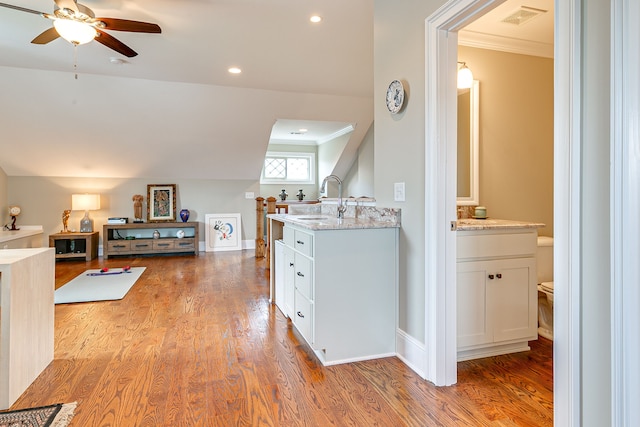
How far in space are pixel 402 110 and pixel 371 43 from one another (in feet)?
5.20

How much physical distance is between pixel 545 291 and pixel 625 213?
188 centimetres

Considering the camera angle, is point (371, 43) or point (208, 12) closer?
point (208, 12)

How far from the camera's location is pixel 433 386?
189cm

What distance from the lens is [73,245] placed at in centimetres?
587

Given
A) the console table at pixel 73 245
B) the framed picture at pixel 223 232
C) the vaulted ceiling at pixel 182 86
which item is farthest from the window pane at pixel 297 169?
the console table at pixel 73 245

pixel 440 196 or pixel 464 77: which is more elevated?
pixel 464 77

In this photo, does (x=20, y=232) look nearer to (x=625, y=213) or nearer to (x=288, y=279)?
(x=288, y=279)

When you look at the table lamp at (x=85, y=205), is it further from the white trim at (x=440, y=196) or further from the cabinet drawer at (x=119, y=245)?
the white trim at (x=440, y=196)

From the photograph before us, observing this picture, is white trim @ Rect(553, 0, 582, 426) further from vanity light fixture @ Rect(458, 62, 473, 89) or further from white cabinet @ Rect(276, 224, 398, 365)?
vanity light fixture @ Rect(458, 62, 473, 89)

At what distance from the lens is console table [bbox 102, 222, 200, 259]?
607 cm

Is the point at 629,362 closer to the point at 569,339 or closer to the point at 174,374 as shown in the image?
the point at 569,339

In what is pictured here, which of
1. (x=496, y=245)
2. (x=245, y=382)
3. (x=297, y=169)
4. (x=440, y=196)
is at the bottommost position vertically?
(x=245, y=382)

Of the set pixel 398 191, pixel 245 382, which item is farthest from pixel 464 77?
pixel 245 382

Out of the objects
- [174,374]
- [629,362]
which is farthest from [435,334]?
[174,374]
